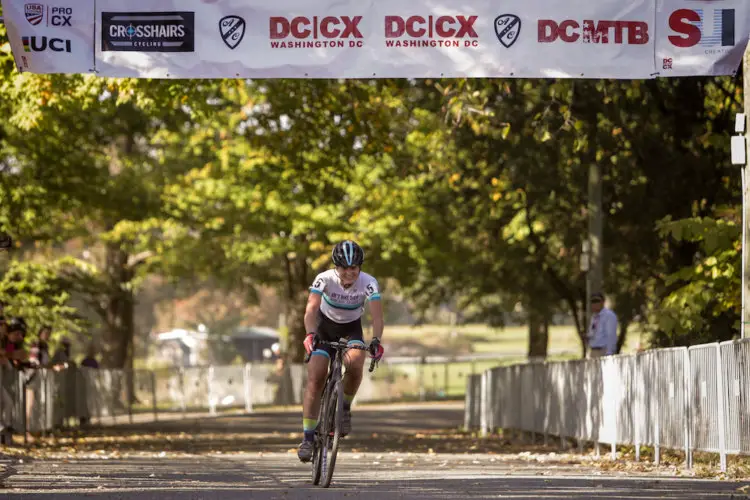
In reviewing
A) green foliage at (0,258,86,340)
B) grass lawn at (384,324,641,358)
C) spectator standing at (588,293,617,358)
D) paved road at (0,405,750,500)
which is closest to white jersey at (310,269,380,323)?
paved road at (0,405,750,500)

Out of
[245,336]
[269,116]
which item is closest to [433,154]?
[269,116]

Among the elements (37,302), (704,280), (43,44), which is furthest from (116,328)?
(43,44)

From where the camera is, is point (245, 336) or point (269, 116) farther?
point (245, 336)

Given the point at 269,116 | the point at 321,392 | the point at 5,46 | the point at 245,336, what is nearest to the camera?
the point at 321,392

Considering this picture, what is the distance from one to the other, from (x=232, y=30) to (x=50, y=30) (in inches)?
69.3

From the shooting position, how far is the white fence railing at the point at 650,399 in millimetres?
14062

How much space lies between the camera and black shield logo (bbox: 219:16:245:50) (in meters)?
15.4

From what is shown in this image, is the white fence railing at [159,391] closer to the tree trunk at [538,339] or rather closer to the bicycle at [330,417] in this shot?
the tree trunk at [538,339]

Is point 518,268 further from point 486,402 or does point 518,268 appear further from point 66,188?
point 66,188

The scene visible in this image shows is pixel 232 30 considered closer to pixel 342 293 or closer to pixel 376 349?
pixel 342 293

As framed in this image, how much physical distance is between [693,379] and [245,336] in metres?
94.0

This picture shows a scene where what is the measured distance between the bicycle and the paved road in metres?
0.24

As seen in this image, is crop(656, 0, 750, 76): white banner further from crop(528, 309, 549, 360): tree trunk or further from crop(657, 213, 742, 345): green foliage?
crop(528, 309, 549, 360): tree trunk

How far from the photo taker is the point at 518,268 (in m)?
38.7
